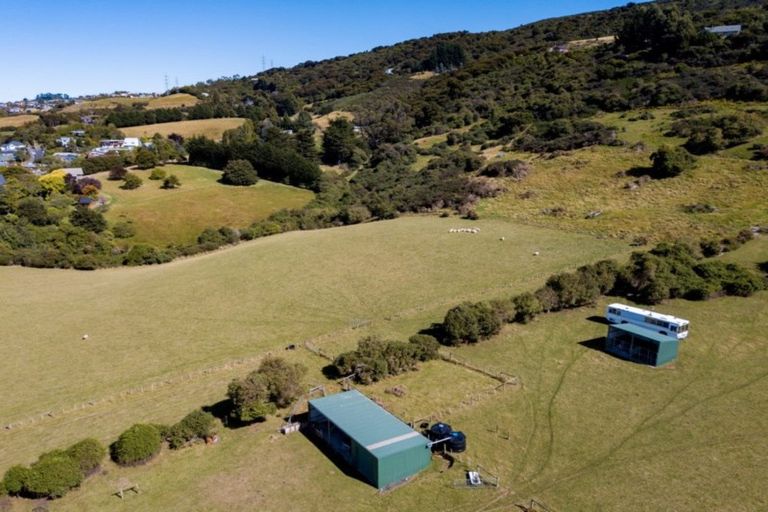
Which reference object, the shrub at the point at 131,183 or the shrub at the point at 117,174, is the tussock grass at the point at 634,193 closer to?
the shrub at the point at 131,183

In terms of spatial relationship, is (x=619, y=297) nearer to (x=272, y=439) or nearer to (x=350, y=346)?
(x=350, y=346)

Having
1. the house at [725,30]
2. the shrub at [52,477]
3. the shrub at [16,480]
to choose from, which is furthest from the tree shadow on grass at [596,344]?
the house at [725,30]

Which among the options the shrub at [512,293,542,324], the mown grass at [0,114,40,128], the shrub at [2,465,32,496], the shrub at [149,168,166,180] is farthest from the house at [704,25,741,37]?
the mown grass at [0,114,40,128]

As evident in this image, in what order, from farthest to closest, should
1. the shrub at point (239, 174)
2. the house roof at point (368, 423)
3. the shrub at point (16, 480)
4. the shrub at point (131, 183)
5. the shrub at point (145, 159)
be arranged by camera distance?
the shrub at point (145, 159)
the shrub at point (239, 174)
the shrub at point (131, 183)
the house roof at point (368, 423)
the shrub at point (16, 480)

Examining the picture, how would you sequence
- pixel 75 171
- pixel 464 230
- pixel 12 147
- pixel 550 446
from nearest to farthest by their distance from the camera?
1. pixel 550 446
2. pixel 464 230
3. pixel 75 171
4. pixel 12 147

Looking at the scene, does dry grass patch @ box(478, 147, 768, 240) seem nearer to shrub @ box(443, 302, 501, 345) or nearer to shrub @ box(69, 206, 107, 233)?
shrub @ box(443, 302, 501, 345)

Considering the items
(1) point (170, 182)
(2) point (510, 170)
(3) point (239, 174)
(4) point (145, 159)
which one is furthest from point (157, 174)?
(2) point (510, 170)

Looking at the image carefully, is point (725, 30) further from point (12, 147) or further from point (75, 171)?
point (12, 147)
